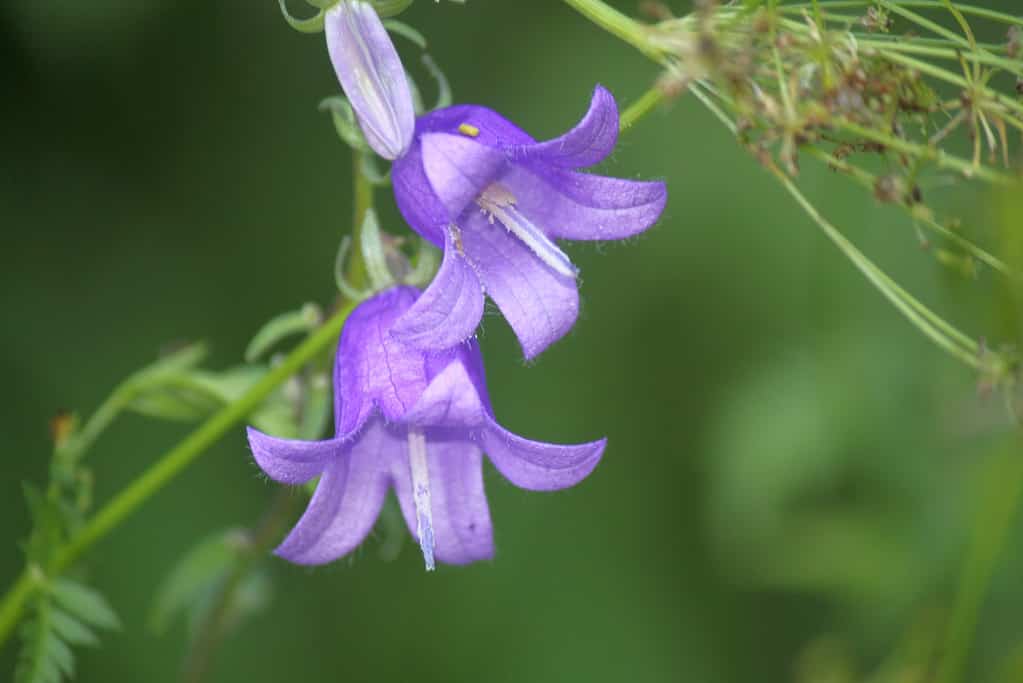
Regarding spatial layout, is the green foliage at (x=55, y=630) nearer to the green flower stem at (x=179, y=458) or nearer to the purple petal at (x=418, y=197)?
the green flower stem at (x=179, y=458)

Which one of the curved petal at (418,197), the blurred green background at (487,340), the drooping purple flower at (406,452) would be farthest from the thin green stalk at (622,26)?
the blurred green background at (487,340)

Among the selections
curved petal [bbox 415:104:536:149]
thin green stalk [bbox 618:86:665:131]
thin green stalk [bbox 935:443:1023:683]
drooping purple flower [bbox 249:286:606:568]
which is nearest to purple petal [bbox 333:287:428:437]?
drooping purple flower [bbox 249:286:606:568]

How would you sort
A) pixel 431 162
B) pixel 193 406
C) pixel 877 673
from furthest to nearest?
pixel 877 673 → pixel 193 406 → pixel 431 162

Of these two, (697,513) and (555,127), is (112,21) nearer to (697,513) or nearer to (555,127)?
(555,127)

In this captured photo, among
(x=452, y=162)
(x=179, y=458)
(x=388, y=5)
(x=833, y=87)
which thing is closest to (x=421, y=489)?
(x=179, y=458)

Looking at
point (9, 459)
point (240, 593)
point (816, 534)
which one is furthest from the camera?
point (9, 459)

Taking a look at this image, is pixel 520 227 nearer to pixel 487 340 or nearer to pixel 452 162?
pixel 452 162

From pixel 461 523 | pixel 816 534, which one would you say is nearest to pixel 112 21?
pixel 461 523
